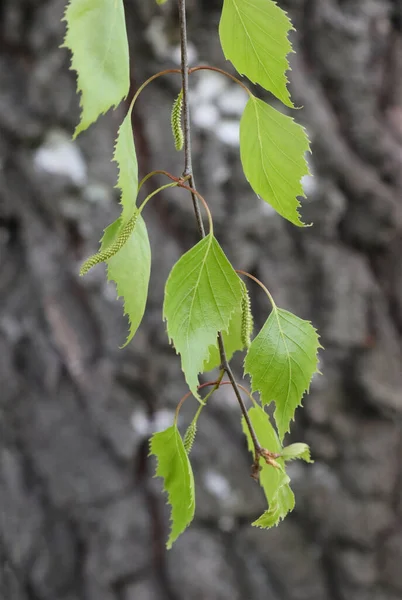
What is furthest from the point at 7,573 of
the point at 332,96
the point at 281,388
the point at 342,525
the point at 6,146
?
the point at 332,96

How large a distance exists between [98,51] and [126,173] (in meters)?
0.04

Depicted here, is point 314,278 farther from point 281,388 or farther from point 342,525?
point 281,388

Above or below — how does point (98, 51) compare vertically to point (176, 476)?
above

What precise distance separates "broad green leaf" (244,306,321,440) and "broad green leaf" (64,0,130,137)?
0.11 m

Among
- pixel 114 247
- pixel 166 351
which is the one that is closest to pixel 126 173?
pixel 114 247

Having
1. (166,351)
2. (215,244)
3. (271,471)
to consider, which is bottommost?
(166,351)

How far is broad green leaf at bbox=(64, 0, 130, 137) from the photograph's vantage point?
200mm

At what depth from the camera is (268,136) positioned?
256 millimetres

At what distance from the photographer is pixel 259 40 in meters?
0.24

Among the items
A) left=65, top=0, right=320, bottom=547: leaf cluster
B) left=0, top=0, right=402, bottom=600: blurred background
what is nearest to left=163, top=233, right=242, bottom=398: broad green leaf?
left=65, top=0, right=320, bottom=547: leaf cluster

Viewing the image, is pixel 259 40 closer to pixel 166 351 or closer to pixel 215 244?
pixel 215 244

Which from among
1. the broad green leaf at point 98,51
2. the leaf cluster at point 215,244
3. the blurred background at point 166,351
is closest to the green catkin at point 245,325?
the leaf cluster at point 215,244

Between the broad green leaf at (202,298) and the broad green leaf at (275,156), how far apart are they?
4 centimetres

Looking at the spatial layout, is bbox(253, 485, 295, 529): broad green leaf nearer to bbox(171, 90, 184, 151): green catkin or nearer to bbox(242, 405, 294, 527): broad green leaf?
bbox(242, 405, 294, 527): broad green leaf
